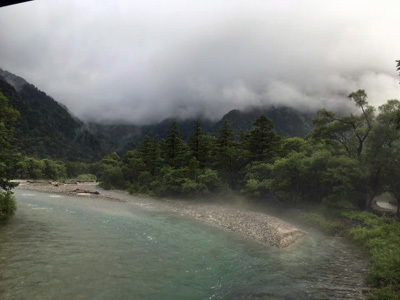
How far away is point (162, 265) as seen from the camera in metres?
16.7

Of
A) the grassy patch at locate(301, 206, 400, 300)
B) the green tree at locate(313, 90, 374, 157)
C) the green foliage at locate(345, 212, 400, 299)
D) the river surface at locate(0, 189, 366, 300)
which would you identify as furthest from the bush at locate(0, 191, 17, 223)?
the green tree at locate(313, 90, 374, 157)

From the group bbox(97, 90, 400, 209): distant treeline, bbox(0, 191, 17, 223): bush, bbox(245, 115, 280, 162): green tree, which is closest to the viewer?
bbox(0, 191, 17, 223): bush

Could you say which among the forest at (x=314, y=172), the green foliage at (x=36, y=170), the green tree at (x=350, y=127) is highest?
the green tree at (x=350, y=127)

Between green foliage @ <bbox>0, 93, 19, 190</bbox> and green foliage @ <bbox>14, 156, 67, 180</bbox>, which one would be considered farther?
green foliage @ <bbox>14, 156, 67, 180</bbox>

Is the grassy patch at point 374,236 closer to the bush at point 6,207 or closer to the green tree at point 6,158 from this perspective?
the green tree at point 6,158

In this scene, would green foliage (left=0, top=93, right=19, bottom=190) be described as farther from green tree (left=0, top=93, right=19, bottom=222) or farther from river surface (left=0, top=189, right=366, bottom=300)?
river surface (left=0, top=189, right=366, bottom=300)

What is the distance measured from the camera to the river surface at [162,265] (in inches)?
Answer: 514

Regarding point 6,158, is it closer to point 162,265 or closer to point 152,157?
point 162,265

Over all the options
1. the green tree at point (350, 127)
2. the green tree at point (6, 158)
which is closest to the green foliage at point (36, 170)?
the green tree at point (6, 158)

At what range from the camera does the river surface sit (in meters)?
13.1

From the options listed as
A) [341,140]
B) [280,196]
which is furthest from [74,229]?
[341,140]

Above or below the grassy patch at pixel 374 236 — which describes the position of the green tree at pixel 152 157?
above

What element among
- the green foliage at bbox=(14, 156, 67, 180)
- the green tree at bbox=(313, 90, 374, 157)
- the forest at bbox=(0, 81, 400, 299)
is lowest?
the green foliage at bbox=(14, 156, 67, 180)

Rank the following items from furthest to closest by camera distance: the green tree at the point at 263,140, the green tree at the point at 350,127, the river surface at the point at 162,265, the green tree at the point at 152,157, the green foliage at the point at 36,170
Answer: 1. the green foliage at the point at 36,170
2. the green tree at the point at 152,157
3. the green tree at the point at 263,140
4. the green tree at the point at 350,127
5. the river surface at the point at 162,265
